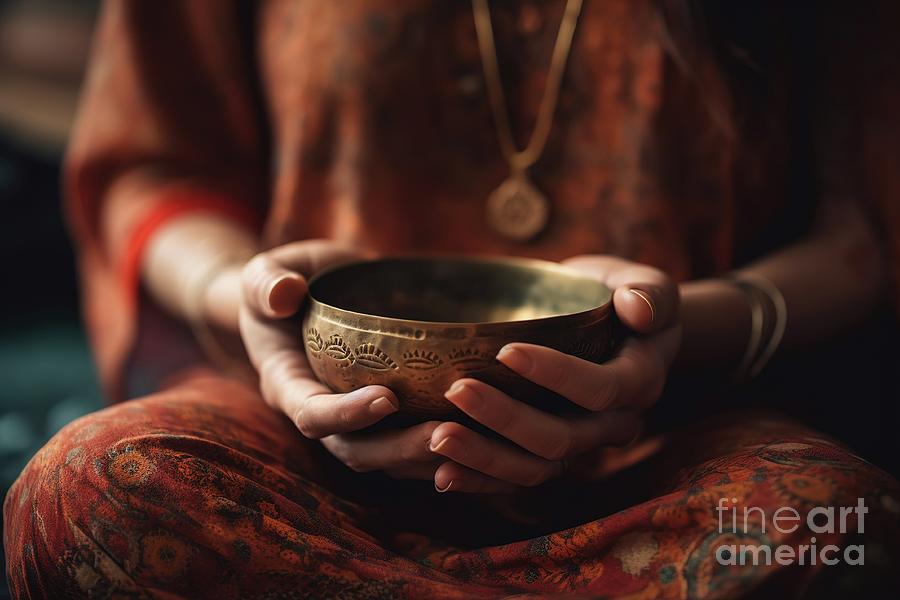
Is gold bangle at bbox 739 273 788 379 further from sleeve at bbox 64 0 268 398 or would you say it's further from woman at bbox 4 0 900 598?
sleeve at bbox 64 0 268 398

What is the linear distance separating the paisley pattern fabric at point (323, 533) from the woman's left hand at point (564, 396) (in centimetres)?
6

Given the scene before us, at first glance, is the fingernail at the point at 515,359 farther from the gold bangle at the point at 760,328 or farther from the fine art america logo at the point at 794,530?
the gold bangle at the point at 760,328

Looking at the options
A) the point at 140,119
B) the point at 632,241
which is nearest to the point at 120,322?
the point at 140,119

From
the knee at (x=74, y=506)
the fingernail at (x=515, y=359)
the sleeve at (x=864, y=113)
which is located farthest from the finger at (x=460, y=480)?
the sleeve at (x=864, y=113)

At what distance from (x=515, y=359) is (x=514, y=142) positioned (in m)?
0.46

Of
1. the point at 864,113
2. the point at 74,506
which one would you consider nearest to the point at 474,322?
the point at 74,506

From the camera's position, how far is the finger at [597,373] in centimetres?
60

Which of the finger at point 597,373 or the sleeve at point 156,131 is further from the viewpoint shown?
the sleeve at point 156,131

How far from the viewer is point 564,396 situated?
64cm

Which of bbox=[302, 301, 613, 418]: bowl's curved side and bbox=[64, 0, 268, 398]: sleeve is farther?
bbox=[64, 0, 268, 398]: sleeve

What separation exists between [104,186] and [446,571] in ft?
2.76

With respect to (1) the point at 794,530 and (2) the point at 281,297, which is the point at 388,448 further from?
(1) the point at 794,530

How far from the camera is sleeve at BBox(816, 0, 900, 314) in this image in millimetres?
921

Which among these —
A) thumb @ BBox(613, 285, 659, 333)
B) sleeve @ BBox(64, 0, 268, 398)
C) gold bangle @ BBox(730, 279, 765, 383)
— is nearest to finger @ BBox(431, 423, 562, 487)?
thumb @ BBox(613, 285, 659, 333)
